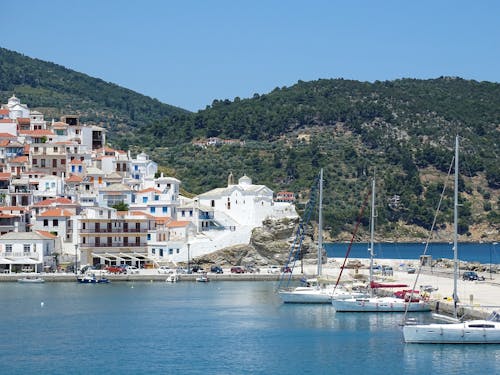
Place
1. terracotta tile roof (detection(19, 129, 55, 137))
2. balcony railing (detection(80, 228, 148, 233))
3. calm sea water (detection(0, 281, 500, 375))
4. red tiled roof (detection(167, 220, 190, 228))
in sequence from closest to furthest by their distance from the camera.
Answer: calm sea water (detection(0, 281, 500, 375))
balcony railing (detection(80, 228, 148, 233))
red tiled roof (detection(167, 220, 190, 228))
terracotta tile roof (detection(19, 129, 55, 137))

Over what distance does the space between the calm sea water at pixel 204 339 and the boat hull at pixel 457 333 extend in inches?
21.0

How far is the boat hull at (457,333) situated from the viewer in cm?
5603

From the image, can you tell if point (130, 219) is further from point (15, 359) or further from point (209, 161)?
point (209, 161)

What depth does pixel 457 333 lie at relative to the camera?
184ft

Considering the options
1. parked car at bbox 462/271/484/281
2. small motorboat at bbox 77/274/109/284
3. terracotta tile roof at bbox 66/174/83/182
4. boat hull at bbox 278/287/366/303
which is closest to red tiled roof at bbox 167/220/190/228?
small motorboat at bbox 77/274/109/284

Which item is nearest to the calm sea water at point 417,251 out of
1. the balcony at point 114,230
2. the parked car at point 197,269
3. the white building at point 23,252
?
the parked car at point 197,269

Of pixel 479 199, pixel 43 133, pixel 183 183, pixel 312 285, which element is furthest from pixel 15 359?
pixel 479 199

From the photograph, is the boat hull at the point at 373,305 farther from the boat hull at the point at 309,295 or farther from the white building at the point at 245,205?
the white building at the point at 245,205

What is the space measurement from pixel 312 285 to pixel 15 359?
33.5 m

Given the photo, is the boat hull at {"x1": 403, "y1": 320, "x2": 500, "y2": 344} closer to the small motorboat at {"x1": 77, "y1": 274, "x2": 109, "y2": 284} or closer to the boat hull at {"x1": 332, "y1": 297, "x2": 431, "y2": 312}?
the boat hull at {"x1": 332, "y1": 297, "x2": 431, "y2": 312}

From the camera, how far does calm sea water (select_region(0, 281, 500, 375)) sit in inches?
2064

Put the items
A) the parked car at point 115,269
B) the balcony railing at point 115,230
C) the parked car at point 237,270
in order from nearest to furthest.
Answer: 1. the parked car at point 115,269
2. the parked car at point 237,270
3. the balcony railing at point 115,230

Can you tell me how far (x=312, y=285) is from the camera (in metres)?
84.7

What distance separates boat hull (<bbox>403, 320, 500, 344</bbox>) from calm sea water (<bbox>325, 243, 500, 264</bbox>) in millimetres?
78161
